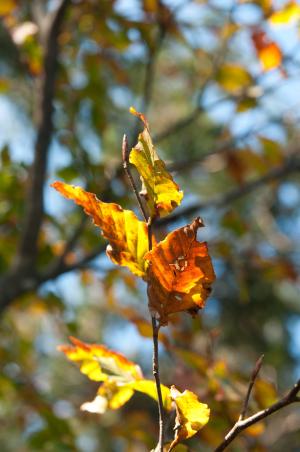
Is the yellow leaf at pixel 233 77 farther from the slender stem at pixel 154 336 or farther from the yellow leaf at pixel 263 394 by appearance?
the slender stem at pixel 154 336

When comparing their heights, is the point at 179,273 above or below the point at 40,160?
below

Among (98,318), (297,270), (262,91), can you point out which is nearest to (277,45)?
(262,91)

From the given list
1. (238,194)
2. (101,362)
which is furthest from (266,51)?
(101,362)

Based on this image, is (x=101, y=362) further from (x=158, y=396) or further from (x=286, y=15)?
(x=286, y=15)

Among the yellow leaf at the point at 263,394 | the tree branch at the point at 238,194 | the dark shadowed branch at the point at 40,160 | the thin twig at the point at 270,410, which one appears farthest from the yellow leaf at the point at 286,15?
the thin twig at the point at 270,410

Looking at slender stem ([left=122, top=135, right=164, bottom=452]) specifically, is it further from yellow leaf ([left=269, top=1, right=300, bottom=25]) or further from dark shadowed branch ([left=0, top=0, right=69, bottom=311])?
yellow leaf ([left=269, top=1, right=300, bottom=25])
